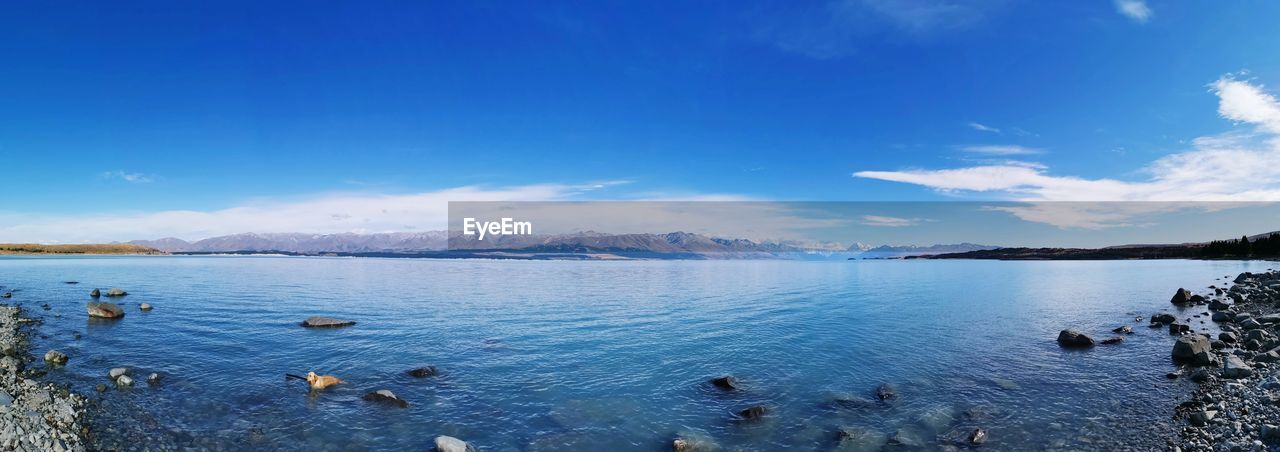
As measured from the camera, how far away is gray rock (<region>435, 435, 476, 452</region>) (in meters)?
14.5

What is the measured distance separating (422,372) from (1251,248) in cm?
25649

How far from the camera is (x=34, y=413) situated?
15.8m

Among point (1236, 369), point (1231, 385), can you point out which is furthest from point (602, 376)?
point (1236, 369)

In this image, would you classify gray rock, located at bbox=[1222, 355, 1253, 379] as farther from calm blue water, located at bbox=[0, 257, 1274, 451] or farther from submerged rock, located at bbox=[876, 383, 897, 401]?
submerged rock, located at bbox=[876, 383, 897, 401]

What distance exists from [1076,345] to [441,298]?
5329 centimetres

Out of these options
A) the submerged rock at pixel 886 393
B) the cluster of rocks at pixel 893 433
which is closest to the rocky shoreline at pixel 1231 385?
the cluster of rocks at pixel 893 433

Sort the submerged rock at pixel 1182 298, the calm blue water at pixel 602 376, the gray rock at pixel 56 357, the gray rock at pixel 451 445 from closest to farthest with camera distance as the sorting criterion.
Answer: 1. the gray rock at pixel 451 445
2. the calm blue water at pixel 602 376
3. the gray rock at pixel 56 357
4. the submerged rock at pixel 1182 298

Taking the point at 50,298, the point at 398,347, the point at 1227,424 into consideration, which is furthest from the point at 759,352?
the point at 50,298

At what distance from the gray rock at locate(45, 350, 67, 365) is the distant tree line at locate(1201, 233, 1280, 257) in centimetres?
24156

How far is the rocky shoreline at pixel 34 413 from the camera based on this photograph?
44.8 ft

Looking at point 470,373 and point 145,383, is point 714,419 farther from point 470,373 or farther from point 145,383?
point 145,383

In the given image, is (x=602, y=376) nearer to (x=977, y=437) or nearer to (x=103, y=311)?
(x=977, y=437)

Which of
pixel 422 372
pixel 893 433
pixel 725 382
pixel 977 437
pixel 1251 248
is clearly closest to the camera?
pixel 977 437

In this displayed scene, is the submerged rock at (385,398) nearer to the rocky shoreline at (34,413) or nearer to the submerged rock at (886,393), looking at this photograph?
the rocky shoreline at (34,413)
